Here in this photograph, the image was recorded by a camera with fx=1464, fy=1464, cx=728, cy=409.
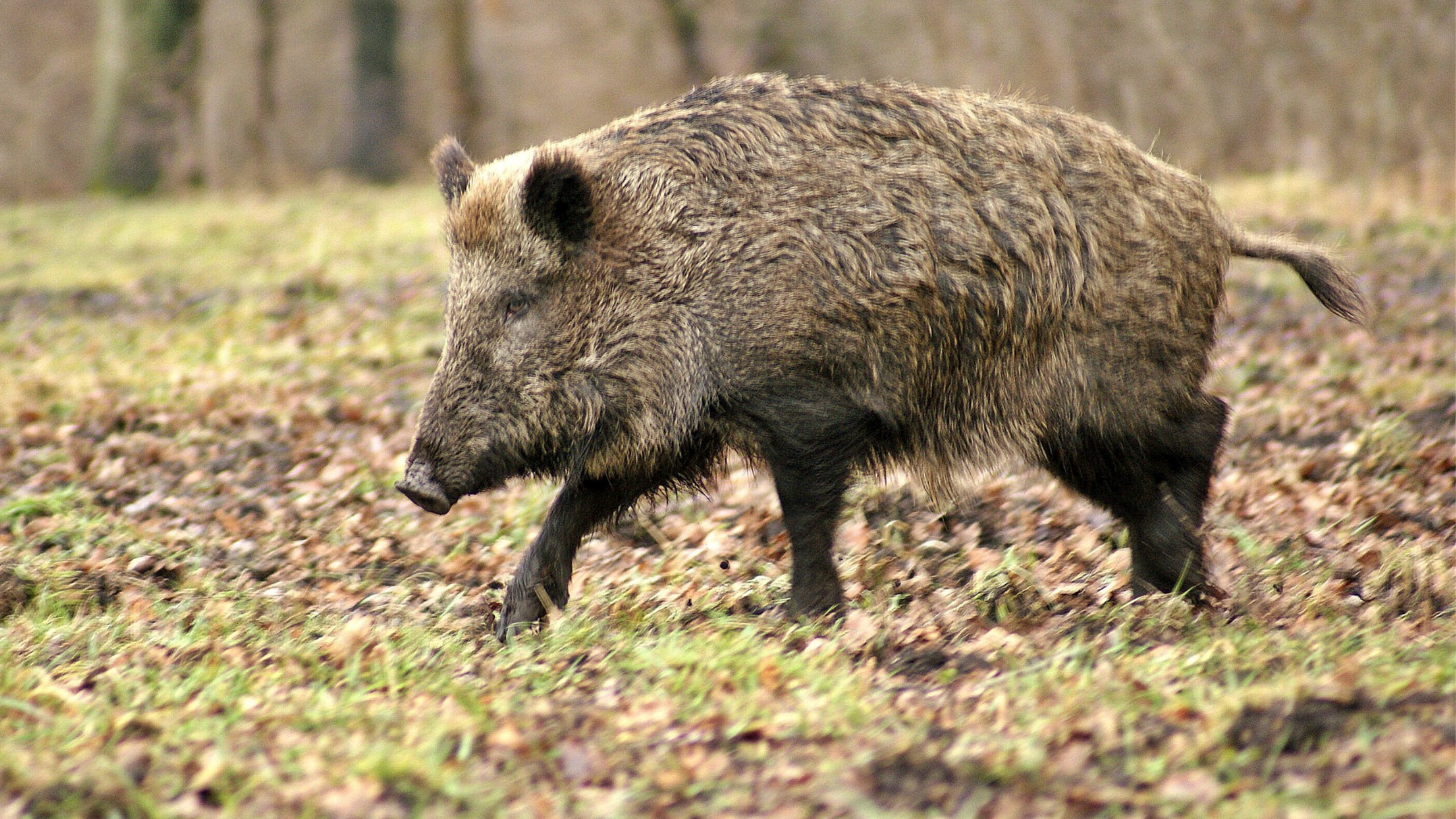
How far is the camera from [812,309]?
173 inches

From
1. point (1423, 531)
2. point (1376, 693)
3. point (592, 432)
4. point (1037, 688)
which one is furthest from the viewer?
point (1423, 531)

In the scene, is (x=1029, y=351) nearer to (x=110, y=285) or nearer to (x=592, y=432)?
(x=592, y=432)

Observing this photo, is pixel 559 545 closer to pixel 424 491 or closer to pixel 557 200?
pixel 424 491

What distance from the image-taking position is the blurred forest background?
1477cm

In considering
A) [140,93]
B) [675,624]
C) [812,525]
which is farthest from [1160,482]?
[140,93]

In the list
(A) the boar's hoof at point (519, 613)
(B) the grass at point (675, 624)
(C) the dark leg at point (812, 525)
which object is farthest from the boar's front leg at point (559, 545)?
(C) the dark leg at point (812, 525)

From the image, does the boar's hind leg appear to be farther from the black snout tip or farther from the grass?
A: the black snout tip

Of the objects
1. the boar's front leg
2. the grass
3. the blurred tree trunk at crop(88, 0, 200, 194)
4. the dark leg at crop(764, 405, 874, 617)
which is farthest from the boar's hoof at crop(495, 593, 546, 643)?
the blurred tree trunk at crop(88, 0, 200, 194)

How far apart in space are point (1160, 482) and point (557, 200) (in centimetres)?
224

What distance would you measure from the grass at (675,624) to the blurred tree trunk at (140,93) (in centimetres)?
709

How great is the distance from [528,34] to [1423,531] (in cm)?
1275

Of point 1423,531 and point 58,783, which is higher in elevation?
point 58,783

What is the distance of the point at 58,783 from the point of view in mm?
3068

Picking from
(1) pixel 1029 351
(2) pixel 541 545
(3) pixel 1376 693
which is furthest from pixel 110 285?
(3) pixel 1376 693
